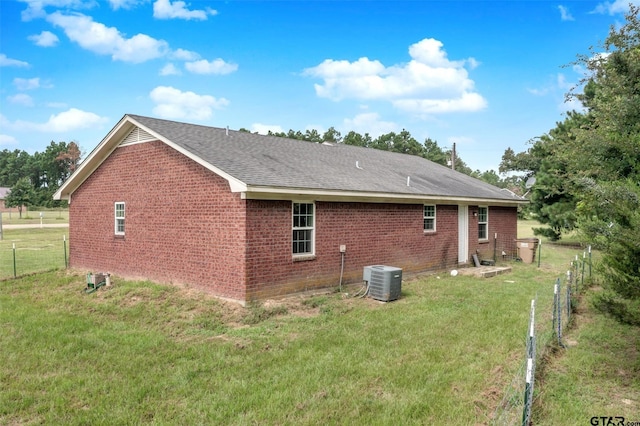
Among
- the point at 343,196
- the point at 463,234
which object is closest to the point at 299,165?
the point at 343,196

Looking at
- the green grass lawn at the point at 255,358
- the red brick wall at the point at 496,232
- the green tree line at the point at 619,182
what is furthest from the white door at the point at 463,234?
the green tree line at the point at 619,182

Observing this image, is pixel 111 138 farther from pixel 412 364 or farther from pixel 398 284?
pixel 412 364

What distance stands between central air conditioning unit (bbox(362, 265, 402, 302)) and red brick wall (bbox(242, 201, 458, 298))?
1242mm

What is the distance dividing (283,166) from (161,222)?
3767 millimetres

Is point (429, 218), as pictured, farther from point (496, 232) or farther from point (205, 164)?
point (205, 164)

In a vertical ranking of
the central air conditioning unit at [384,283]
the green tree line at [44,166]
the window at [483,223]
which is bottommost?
the central air conditioning unit at [384,283]

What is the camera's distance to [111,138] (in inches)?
498

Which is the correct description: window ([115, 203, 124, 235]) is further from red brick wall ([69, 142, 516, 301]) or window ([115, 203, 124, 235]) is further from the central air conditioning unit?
the central air conditioning unit

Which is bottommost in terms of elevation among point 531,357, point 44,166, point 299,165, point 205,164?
point 531,357

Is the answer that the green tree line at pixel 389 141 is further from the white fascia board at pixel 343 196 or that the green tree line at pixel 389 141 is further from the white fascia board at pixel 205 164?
the white fascia board at pixel 205 164

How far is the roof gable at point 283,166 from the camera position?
32.2ft

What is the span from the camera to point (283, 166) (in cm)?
1155

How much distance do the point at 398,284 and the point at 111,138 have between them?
959 centimetres

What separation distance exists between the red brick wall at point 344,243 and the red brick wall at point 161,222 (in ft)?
1.81
